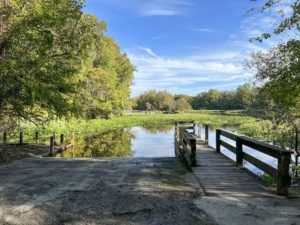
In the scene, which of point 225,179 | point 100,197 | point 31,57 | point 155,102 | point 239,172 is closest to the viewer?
point 100,197

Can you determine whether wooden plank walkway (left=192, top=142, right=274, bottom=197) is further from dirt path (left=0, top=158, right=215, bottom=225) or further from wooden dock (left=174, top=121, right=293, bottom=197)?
dirt path (left=0, top=158, right=215, bottom=225)

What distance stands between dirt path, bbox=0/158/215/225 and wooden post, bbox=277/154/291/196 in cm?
158

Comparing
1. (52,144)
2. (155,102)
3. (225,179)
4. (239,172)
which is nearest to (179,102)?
(155,102)

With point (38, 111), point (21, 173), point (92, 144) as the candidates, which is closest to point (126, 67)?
point (92, 144)

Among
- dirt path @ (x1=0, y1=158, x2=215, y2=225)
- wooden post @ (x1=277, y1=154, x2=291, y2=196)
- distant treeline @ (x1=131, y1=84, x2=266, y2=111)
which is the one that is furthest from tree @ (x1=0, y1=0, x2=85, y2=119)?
distant treeline @ (x1=131, y1=84, x2=266, y2=111)

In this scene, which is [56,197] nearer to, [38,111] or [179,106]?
[38,111]

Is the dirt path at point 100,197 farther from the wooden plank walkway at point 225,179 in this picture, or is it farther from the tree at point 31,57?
the tree at point 31,57

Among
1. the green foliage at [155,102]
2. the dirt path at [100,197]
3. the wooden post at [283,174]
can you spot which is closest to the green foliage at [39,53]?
the dirt path at [100,197]

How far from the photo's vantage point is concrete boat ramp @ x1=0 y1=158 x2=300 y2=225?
17.4 ft

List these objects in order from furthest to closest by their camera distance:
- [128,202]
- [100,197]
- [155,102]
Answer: [155,102] < [100,197] < [128,202]

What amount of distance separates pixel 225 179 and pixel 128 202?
9.73 ft

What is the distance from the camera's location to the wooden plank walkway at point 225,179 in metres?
6.94

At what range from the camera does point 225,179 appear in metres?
8.20

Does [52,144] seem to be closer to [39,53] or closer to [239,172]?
[39,53]
